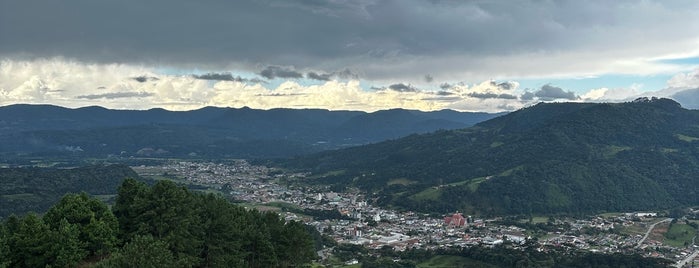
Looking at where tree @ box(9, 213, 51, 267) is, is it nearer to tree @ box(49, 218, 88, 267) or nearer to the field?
tree @ box(49, 218, 88, 267)

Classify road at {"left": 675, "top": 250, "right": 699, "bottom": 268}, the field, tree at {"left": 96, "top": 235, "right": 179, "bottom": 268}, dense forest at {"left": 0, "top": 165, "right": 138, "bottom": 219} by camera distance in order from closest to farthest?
tree at {"left": 96, "top": 235, "right": 179, "bottom": 268} < road at {"left": 675, "top": 250, "right": 699, "bottom": 268} < the field < dense forest at {"left": 0, "top": 165, "right": 138, "bottom": 219}

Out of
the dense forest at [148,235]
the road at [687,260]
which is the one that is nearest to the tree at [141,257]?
the dense forest at [148,235]

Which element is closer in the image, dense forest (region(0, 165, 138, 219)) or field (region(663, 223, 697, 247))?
field (region(663, 223, 697, 247))

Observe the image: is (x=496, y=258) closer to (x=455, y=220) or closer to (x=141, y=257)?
(x=455, y=220)

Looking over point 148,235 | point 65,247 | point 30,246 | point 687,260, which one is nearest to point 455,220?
point 687,260

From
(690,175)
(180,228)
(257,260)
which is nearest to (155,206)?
(180,228)

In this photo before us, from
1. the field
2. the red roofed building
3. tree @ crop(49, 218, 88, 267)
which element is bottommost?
the red roofed building

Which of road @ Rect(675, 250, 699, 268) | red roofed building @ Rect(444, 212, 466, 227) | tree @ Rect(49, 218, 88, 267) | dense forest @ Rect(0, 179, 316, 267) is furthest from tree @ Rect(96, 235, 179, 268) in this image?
red roofed building @ Rect(444, 212, 466, 227)

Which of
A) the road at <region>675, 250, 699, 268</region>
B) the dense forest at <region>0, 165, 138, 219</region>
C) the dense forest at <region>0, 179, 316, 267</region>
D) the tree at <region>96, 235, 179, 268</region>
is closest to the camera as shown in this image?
the tree at <region>96, 235, 179, 268</region>
